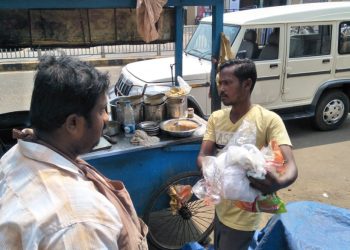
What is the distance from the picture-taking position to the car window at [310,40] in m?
5.97

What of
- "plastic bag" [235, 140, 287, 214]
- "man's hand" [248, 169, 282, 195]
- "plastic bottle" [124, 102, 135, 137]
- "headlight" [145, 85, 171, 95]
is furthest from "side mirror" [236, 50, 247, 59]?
"man's hand" [248, 169, 282, 195]

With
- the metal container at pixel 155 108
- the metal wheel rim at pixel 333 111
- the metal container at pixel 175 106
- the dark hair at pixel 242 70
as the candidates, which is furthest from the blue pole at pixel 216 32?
the metal wheel rim at pixel 333 111

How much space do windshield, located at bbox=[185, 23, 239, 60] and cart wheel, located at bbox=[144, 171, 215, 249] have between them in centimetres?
300

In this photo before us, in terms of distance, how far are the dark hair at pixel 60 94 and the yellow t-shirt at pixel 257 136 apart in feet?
4.45

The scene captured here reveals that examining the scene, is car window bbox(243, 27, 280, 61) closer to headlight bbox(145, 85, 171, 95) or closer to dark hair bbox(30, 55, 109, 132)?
headlight bbox(145, 85, 171, 95)

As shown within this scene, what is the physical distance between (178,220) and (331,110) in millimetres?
3967

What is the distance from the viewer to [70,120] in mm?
1112

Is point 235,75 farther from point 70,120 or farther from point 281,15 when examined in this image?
point 281,15

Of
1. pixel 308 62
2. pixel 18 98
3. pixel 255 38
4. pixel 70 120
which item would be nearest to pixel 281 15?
pixel 255 38

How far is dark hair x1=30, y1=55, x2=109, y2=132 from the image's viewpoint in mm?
1092

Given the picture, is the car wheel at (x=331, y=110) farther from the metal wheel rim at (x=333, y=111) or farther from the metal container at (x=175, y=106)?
the metal container at (x=175, y=106)

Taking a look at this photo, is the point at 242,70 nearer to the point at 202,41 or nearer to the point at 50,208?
the point at 50,208

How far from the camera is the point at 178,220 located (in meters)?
3.89

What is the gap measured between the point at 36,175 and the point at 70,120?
0.64 feet
